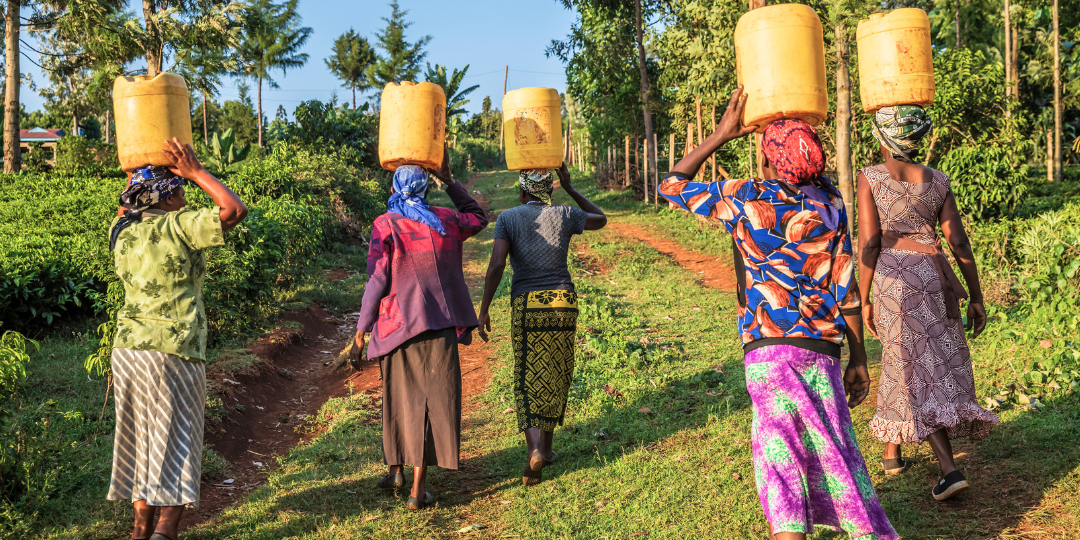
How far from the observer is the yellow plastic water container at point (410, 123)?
4121 mm

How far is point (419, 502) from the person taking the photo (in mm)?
4086

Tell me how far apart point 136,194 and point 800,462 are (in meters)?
3.10

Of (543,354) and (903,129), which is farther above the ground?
(903,129)

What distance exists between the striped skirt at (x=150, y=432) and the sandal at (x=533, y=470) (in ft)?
5.93

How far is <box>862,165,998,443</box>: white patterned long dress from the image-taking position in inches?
145

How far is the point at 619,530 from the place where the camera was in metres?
3.75

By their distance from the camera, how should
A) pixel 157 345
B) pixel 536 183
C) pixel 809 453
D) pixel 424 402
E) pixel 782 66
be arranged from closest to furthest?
1. pixel 809 453
2. pixel 782 66
3. pixel 157 345
4. pixel 424 402
5. pixel 536 183

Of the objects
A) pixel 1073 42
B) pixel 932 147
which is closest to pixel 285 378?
pixel 932 147

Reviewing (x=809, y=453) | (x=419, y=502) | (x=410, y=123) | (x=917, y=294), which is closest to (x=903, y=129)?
(x=917, y=294)

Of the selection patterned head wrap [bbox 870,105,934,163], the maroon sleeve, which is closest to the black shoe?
patterned head wrap [bbox 870,105,934,163]

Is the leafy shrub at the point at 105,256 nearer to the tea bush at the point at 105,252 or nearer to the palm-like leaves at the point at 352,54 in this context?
the tea bush at the point at 105,252

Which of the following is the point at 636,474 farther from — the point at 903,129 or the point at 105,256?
the point at 105,256

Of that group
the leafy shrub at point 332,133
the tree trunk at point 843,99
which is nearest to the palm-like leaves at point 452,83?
the leafy shrub at point 332,133

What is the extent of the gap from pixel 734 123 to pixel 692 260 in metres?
10.4
